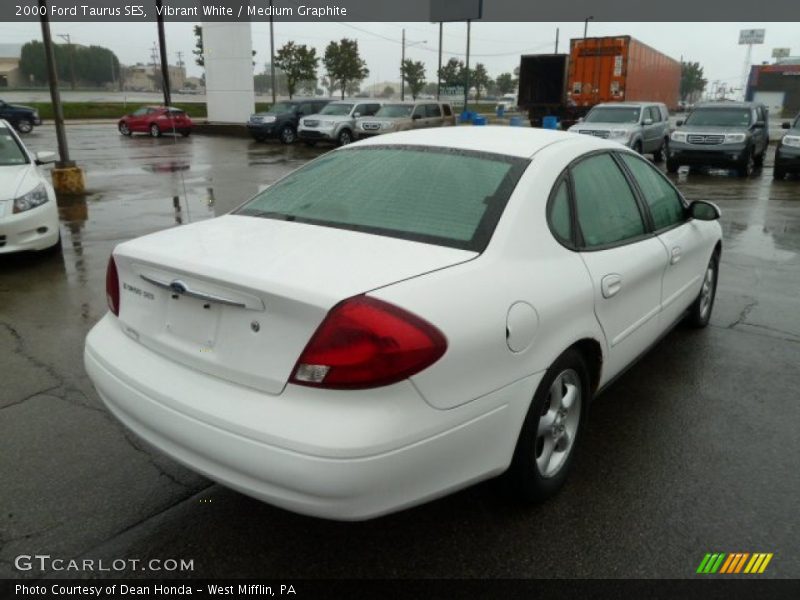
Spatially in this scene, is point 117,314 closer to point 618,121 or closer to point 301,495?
point 301,495

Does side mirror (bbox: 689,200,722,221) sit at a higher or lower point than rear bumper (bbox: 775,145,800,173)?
higher

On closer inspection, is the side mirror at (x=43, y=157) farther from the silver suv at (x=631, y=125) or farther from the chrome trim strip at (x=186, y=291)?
the silver suv at (x=631, y=125)

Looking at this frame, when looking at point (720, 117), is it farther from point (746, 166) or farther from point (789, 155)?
point (789, 155)

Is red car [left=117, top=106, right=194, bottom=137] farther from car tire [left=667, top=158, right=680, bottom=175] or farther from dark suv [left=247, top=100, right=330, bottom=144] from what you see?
car tire [left=667, top=158, right=680, bottom=175]

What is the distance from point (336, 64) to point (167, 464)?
62.1m

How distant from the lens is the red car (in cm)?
2977

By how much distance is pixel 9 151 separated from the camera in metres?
7.70

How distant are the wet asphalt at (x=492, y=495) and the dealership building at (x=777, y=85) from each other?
88.0 metres

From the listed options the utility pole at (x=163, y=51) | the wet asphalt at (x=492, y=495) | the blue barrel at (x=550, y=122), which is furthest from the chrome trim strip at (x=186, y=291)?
the utility pole at (x=163, y=51)

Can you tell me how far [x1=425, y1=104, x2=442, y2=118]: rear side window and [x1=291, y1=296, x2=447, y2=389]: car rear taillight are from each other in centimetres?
2216

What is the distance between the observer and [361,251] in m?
2.46

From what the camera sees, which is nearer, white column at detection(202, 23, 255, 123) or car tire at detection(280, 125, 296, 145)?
car tire at detection(280, 125, 296, 145)

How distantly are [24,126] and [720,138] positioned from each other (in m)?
28.0

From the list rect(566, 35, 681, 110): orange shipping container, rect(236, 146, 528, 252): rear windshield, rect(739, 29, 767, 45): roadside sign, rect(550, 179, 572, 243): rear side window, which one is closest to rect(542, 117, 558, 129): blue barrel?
rect(566, 35, 681, 110): orange shipping container
